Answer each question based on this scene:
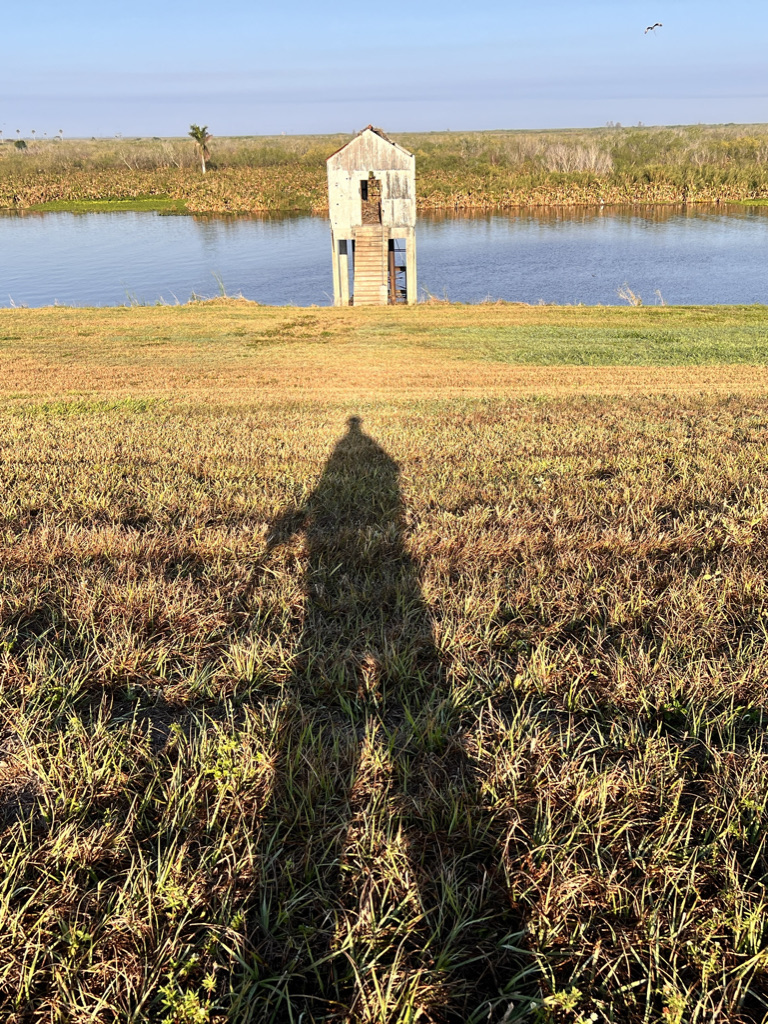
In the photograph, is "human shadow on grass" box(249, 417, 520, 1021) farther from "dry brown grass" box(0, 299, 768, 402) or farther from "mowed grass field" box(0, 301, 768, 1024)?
"dry brown grass" box(0, 299, 768, 402)

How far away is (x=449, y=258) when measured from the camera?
133ft

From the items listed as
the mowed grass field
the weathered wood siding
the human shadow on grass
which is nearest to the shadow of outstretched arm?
the mowed grass field

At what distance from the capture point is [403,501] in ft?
16.5

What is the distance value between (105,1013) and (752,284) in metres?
37.3

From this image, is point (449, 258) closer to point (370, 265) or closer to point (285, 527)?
point (370, 265)

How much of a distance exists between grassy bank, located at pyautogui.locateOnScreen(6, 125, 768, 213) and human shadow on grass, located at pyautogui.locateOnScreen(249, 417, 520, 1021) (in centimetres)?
6550

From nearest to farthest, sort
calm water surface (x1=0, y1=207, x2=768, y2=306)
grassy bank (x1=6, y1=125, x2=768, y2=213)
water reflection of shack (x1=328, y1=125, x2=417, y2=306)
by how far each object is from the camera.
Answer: water reflection of shack (x1=328, y1=125, x2=417, y2=306) → calm water surface (x1=0, y1=207, x2=768, y2=306) → grassy bank (x1=6, y1=125, x2=768, y2=213)

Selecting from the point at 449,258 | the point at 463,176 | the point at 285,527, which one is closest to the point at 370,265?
the point at 449,258

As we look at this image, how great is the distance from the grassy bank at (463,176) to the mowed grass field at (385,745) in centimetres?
6381

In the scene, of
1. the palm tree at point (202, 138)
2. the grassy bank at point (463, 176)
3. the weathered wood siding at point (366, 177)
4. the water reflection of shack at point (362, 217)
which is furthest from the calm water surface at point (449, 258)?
the palm tree at point (202, 138)

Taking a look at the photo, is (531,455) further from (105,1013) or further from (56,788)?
(105,1013)

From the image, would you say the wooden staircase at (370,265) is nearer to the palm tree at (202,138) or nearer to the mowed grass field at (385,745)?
the mowed grass field at (385,745)

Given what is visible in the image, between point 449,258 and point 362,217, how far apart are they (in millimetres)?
10354

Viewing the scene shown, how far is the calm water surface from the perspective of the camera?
32344 millimetres
